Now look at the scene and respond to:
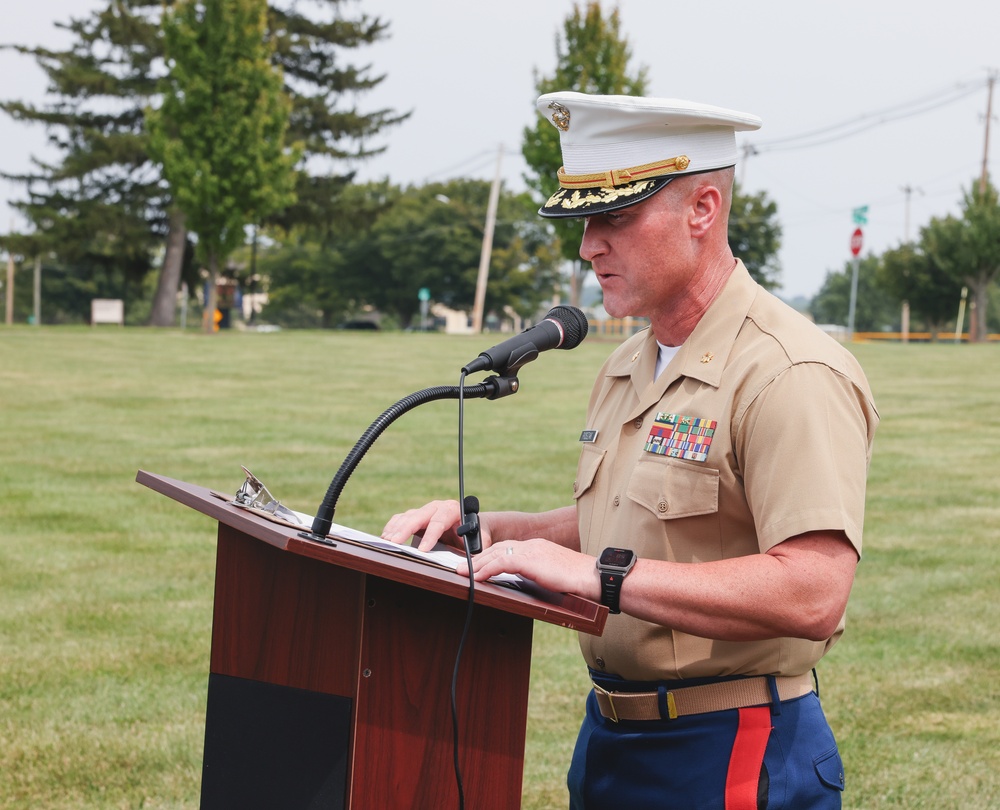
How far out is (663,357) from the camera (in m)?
2.62

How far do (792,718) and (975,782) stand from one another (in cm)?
292

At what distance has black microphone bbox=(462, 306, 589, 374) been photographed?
2.35m

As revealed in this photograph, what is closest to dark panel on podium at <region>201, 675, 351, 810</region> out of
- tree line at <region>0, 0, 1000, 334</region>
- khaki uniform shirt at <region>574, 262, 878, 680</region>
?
khaki uniform shirt at <region>574, 262, 878, 680</region>

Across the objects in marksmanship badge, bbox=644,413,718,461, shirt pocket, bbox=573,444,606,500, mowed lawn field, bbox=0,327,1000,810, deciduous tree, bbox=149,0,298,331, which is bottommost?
mowed lawn field, bbox=0,327,1000,810

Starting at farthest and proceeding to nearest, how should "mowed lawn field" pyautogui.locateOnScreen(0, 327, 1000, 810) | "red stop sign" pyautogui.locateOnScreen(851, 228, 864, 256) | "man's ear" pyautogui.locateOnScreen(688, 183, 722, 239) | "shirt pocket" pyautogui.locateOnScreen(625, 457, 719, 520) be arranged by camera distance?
1. "red stop sign" pyautogui.locateOnScreen(851, 228, 864, 256)
2. "mowed lawn field" pyautogui.locateOnScreen(0, 327, 1000, 810)
3. "man's ear" pyautogui.locateOnScreen(688, 183, 722, 239)
4. "shirt pocket" pyautogui.locateOnScreen(625, 457, 719, 520)

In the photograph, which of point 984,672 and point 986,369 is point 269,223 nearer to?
point 986,369

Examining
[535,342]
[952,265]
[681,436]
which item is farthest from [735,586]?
[952,265]

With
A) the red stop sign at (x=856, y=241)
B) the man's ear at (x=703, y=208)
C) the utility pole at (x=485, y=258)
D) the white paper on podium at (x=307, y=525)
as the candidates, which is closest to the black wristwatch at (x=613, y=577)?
the white paper on podium at (x=307, y=525)

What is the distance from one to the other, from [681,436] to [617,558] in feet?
1.11

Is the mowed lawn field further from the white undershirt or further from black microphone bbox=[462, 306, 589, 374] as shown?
the white undershirt

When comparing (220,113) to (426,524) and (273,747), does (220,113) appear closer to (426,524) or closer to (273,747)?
(426,524)

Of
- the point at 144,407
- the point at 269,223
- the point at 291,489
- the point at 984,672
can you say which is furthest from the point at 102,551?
the point at 269,223

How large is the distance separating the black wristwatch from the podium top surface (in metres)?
0.07

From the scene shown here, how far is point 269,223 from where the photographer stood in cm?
4653
